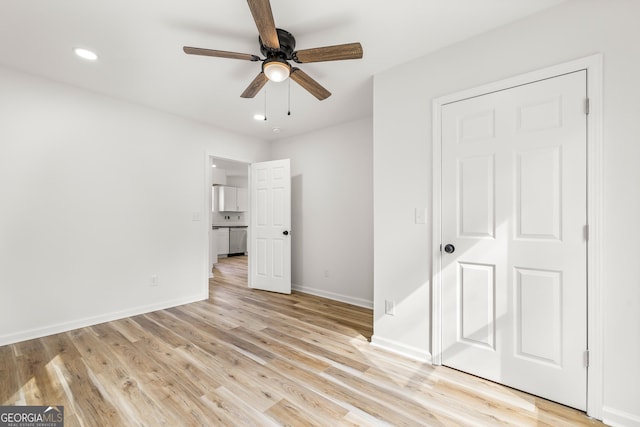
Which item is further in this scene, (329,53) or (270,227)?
(270,227)

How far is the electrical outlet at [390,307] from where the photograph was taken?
2.53 metres

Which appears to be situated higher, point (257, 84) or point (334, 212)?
point (257, 84)

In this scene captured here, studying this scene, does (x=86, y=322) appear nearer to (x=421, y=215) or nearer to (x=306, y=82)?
(x=306, y=82)

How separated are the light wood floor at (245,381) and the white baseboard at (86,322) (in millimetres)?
112

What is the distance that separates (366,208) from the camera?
386cm

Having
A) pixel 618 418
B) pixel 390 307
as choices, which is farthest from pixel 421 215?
pixel 618 418

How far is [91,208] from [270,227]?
231 cm

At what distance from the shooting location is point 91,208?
3.10m

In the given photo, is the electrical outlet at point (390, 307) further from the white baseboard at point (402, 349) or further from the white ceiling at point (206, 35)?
the white ceiling at point (206, 35)

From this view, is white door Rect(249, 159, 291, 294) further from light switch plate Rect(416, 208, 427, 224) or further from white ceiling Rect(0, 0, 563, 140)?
light switch plate Rect(416, 208, 427, 224)

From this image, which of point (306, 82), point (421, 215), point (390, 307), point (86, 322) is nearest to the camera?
point (306, 82)

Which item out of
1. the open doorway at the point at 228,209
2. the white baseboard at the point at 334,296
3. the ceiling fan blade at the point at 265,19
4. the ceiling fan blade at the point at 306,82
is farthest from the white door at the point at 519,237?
the open doorway at the point at 228,209

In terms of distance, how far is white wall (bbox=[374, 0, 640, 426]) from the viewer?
157 cm

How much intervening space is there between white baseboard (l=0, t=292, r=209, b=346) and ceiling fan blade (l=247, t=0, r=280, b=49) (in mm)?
3389
